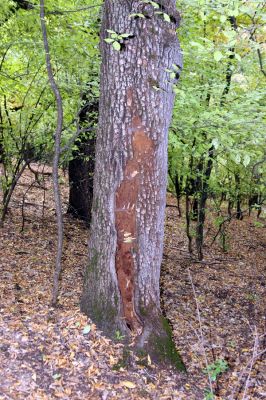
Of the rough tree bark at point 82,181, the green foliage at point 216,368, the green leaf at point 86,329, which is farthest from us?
the rough tree bark at point 82,181

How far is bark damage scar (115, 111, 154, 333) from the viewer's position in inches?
128

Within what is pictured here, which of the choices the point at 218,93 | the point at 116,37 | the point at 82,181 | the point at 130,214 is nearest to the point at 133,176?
the point at 130,214

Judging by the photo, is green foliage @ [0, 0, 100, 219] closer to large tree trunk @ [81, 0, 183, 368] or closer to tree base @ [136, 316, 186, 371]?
large tree trunk @ [81, 0, 183, 368]

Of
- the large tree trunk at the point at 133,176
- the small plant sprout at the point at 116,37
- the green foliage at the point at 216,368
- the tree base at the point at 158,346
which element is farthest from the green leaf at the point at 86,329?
the small plant sprout at the point at 116,37

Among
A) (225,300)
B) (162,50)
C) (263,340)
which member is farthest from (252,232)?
(162,50)

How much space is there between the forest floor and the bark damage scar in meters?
0.46

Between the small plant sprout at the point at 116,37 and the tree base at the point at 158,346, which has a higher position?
the small plant sprout at the point at 116,37

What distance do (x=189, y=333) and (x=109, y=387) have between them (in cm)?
191

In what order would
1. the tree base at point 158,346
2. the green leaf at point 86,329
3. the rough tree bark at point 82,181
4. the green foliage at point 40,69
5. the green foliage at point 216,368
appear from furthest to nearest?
the rough tree bark at point 82,181 < the green foliage at point 40,69 < the green leaf at point 86,329 < the tree base at point 158,346 < the green foliage at point 216,368

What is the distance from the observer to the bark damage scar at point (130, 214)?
325 cm

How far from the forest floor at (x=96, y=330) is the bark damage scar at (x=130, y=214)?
46cm

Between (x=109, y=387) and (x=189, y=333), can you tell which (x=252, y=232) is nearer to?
(x=189, y=333)

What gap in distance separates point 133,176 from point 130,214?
36cm

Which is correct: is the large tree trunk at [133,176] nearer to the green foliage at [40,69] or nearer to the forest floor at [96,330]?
the forest floor at [96,330]
